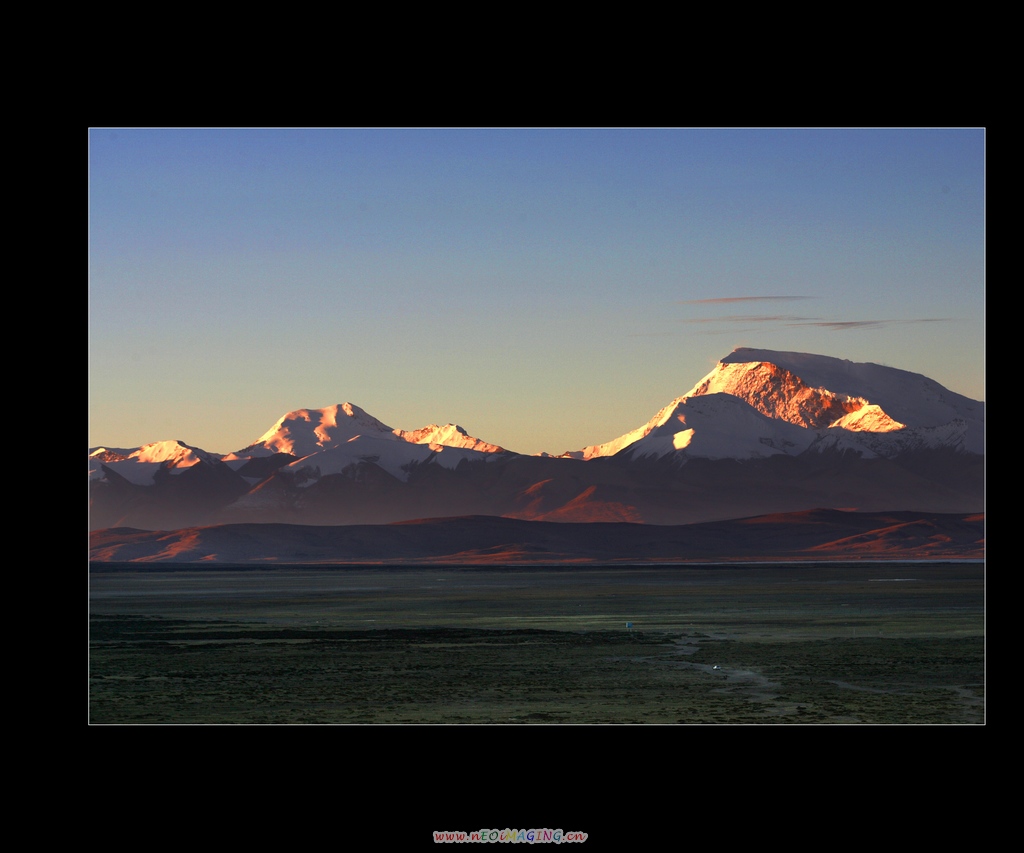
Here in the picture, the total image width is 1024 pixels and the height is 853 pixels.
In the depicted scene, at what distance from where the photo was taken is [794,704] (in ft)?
98.9

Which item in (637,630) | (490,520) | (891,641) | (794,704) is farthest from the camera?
(490,520)

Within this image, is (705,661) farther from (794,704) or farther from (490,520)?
(490,520)

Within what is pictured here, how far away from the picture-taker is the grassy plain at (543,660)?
98.5ft

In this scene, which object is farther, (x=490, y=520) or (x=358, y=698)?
(x=490, y=520)

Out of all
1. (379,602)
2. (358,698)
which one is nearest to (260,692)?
(358,698)

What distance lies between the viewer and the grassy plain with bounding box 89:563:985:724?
1182 inches

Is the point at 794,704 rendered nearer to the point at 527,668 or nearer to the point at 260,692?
the point at 527,668

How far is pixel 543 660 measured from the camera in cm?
3844

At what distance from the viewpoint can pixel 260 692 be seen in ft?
107

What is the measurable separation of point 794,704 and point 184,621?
31.2 meters
